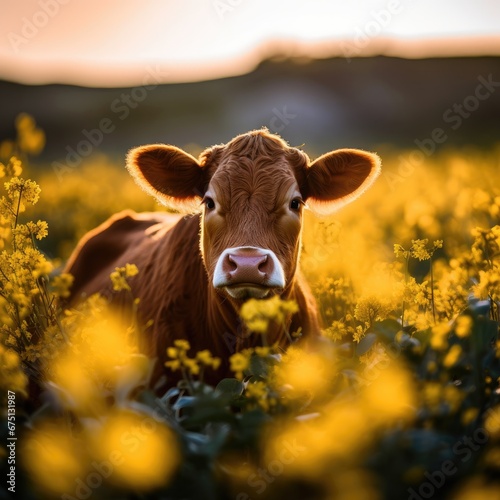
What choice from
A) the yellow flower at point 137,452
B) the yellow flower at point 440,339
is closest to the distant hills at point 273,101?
the yellow flower at point 440,339

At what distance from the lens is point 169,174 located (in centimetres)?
502

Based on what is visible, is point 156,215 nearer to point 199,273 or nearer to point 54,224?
point 199,273

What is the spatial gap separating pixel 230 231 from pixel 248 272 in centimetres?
56

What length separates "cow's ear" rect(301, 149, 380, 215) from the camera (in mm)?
4941

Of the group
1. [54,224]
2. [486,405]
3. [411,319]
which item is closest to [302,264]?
[411,319]

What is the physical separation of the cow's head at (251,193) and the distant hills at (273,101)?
47.4 metres

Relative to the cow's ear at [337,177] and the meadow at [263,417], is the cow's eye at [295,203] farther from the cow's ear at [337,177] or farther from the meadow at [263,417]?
the meadow at [263,417]

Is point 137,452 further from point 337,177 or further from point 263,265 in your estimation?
point 337,177

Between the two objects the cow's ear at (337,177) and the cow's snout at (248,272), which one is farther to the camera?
the cow's ear at (337,177)

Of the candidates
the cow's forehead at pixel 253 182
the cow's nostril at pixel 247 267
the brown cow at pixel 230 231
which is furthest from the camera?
the cow's forehead at pixel 253 182

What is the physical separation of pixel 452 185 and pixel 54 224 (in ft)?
22.5

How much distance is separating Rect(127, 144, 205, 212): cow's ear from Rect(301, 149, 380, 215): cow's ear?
812 millimetres

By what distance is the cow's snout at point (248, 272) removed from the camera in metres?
3.77

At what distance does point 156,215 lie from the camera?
7445 mm
